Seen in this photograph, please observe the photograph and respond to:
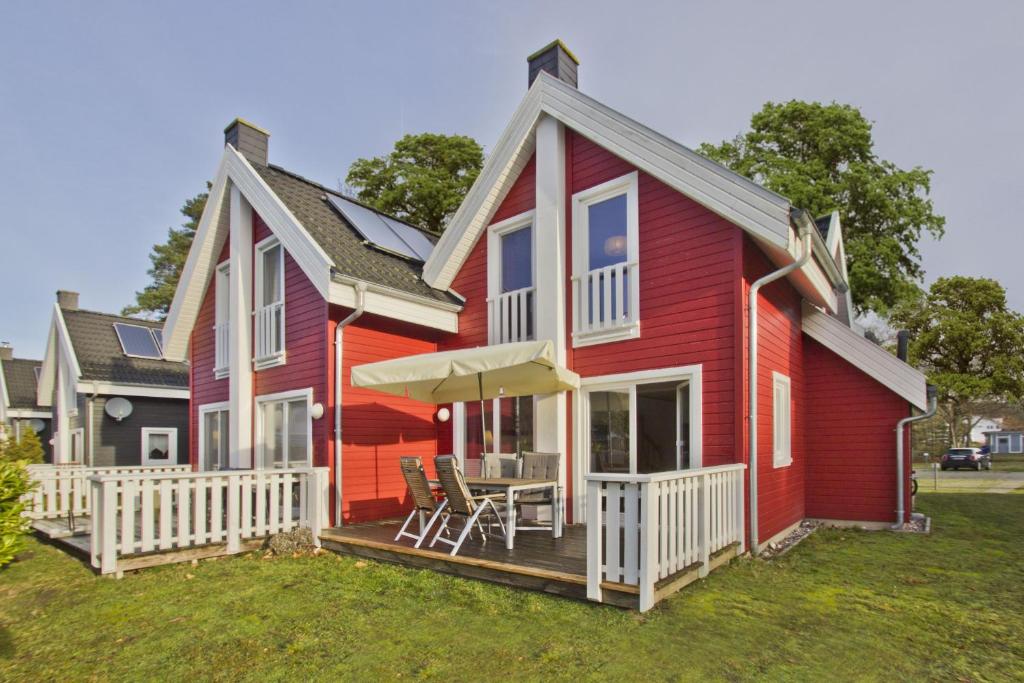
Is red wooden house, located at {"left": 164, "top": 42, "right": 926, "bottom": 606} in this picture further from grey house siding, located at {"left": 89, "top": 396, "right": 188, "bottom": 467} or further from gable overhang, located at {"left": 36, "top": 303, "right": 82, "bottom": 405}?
gable overhang, located at {"left": 36, "top": 303, "right": 82, "bottom": 405}

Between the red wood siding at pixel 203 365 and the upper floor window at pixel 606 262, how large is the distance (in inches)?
298

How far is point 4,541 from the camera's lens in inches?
240

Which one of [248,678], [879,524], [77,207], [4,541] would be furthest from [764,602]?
[77,207]

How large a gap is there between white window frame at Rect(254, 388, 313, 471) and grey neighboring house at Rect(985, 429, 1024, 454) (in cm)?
5800

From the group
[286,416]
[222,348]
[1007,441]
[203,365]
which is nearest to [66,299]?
[203,365]

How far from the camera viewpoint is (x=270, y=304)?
10.7 m

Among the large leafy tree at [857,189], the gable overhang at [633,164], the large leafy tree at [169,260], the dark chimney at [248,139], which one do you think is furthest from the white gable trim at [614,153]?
the large leafy tree at [169,260]

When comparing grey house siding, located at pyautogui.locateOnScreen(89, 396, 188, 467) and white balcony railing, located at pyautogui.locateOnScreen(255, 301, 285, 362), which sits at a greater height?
white balcony railing, located at pyautogui.locateOnScreen(255, 301, 285, 362)

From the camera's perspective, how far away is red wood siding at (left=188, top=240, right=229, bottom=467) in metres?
12.4

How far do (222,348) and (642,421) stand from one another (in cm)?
840

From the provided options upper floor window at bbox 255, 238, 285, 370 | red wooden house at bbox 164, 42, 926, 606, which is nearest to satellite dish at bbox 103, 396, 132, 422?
red wooden house at bbox 164, 42, 926, 606

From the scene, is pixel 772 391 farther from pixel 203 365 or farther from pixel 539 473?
pixel 203 365

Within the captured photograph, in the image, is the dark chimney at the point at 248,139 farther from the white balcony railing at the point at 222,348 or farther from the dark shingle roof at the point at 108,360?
the dark shingle roof at the point at 108,360

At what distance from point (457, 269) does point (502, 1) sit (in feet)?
17.9
